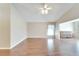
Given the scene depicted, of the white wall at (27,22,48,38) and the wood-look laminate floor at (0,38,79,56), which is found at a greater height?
the white wall at (27,22,48,38)

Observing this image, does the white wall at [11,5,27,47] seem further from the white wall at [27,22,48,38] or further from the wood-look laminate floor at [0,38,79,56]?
the white wall at [27,22,48,38]

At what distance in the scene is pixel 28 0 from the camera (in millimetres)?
1324

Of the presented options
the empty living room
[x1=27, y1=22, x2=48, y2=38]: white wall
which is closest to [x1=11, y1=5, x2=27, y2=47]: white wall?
the empty living room

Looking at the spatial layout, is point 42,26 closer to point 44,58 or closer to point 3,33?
point 3,33

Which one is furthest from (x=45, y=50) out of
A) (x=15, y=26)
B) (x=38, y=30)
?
(x=38, y=30)

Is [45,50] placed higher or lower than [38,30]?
lower

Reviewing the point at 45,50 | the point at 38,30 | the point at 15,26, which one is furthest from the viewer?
the point at 38,30

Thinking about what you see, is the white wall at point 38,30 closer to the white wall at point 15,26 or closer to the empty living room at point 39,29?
the empty living room at point 39,29

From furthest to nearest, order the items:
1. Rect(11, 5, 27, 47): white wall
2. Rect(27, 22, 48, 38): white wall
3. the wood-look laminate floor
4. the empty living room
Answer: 1. Rect(27, 22, 48, 38): white wall
2. Rect(11, 5, 27, 47): white wall
3. the empty living room
4. the wood-look laminate floor

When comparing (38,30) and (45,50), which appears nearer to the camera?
(45,50)

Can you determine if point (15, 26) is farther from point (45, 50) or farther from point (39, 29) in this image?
point (39, 29)

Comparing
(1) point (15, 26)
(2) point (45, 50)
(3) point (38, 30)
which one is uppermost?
(1) point (15, 26)

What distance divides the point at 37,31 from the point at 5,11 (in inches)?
189

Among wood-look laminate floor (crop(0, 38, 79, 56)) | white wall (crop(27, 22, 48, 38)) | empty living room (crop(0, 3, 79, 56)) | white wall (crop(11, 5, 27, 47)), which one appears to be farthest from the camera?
white wall (crop(27, 22, 48, 38))
